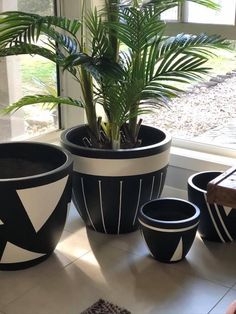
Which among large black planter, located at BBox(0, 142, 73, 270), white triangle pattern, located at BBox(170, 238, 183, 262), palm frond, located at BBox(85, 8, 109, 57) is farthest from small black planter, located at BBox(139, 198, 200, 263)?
palm frond, located at BBox(85, 8, 109, 57)

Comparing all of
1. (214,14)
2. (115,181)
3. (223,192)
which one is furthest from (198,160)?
(223,192)

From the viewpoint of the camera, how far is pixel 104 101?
2.40 meters

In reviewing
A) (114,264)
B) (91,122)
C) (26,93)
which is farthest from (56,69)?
(114,264)

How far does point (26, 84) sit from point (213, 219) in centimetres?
131

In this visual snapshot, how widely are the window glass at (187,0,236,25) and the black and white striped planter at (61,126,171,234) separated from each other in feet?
2.29

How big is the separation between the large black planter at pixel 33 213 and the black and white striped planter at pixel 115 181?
0.13 m

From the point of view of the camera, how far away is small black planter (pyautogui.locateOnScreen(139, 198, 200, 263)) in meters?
2.16

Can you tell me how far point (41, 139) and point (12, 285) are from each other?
117cm

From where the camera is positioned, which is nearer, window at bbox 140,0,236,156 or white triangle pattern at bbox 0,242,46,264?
white triangle pattern at bbox 0,242,46,264

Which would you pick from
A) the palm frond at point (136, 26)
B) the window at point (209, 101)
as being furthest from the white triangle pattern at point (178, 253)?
the palm frond at point (136, 26)

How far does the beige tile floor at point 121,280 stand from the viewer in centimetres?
196

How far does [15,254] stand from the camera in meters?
2.13

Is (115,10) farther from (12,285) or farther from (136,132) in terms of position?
(12,285)

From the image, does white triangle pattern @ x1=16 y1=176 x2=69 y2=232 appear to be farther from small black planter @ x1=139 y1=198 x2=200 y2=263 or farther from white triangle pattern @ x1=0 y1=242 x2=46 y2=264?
small black planter @ x1=139 y1=198 x2=200 y2=263
